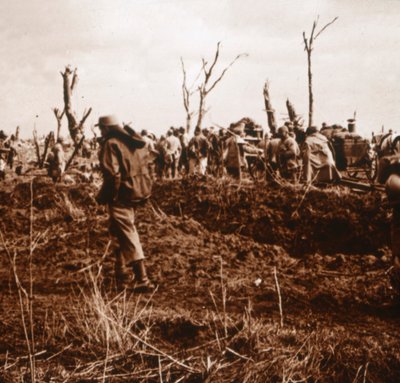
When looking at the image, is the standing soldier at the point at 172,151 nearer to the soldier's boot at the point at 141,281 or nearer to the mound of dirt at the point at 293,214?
the mound of dirt at the point at 293,214

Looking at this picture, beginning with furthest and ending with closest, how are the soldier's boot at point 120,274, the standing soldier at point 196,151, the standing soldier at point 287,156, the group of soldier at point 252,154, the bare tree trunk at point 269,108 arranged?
the bare tree trunk at point 269,108 < the standing soldier at point 196,151 < the standing soldier at point 287,156 < the group of soldier at point 252,154 < the soldier's boot at point 120,274

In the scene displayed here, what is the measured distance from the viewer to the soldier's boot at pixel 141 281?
195 inches

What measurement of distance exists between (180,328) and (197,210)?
16.4 ft

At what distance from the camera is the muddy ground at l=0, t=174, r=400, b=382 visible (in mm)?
3246

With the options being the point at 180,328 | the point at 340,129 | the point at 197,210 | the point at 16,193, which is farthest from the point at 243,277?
Answer: the point at 340,129

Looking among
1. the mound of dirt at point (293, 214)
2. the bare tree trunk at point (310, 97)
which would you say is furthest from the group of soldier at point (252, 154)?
the bare tree trunk at point (310, 97)

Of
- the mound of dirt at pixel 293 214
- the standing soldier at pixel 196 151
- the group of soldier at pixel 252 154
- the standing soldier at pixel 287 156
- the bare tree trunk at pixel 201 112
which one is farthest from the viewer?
the bare tree trunk at pixel 201 112

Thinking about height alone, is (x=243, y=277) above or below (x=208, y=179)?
below

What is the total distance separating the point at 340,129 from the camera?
17781mm

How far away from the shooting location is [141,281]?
502cm

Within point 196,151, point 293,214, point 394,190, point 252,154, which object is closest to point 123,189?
point 394,190


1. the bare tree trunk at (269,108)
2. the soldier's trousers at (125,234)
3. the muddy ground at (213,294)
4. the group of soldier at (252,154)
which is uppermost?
the bare tree trunk at (269,108)

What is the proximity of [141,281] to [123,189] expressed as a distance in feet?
2.91

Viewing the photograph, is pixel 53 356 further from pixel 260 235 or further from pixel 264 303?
pixel 260 235
